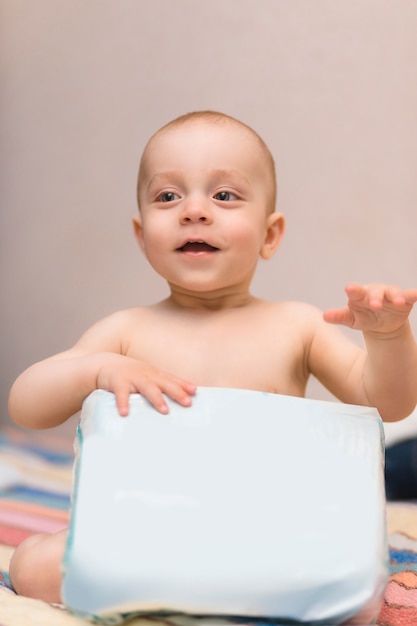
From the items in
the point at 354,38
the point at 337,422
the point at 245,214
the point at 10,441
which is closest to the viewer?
the point at 337,422

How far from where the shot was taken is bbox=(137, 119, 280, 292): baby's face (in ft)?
3.48

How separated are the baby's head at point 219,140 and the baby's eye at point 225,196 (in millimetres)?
56

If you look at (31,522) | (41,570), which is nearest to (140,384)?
(41,570)

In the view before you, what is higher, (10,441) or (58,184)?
(58,184)

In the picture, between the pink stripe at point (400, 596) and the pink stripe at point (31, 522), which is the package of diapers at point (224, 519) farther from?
the pink stripe at point (31, 522)

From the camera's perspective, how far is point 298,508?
76 cm

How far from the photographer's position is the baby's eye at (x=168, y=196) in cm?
109

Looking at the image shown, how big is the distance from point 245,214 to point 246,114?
34.9 inches

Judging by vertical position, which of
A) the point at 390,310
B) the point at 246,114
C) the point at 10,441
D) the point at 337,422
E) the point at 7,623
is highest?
the point at 246,114

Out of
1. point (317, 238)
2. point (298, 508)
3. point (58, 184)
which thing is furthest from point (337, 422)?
point (58, 184)

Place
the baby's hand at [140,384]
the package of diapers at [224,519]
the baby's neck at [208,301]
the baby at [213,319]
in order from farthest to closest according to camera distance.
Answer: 1. the baby's neck at [208,301]
2. the baby at [213,319]
3. the baby's hand at [140,384]
4. the package of diapers at [224,519]

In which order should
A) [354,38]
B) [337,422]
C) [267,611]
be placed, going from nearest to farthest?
[267,611]
[337,422]
[354,38]

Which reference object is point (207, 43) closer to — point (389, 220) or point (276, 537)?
point (389, 220)

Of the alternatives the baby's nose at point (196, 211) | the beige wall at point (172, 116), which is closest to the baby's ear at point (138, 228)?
the baby's nose at point (196, 211)
